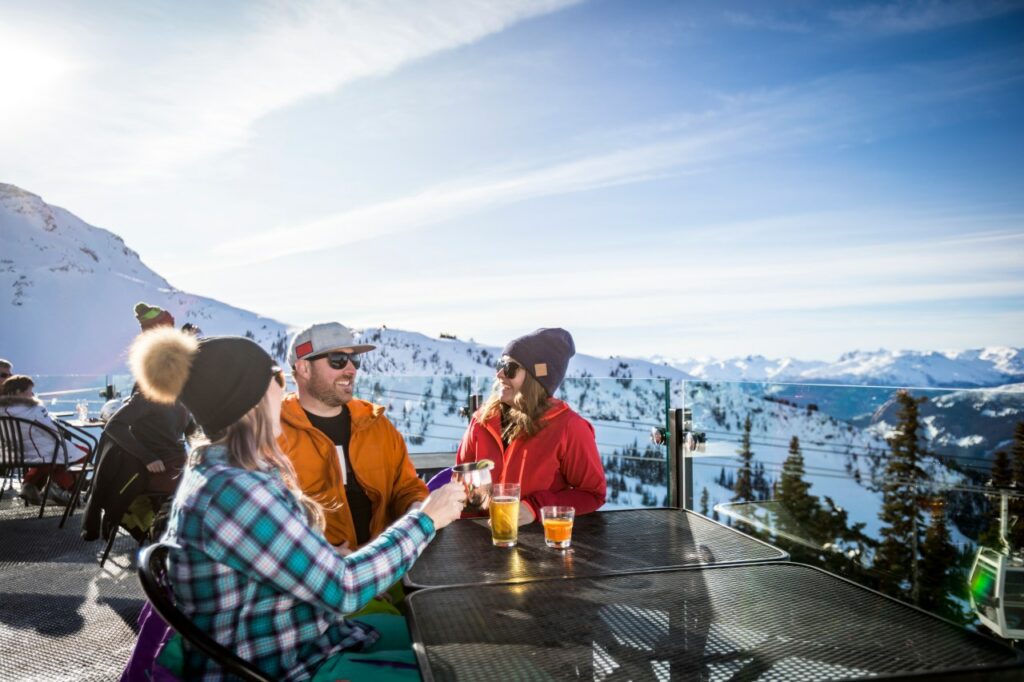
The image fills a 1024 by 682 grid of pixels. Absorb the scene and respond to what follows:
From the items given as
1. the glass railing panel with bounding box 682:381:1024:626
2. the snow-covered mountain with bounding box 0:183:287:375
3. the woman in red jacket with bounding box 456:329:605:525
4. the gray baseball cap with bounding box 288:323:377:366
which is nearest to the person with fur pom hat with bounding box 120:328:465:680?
the woman in red jacket with bounding box 456:329:605:525

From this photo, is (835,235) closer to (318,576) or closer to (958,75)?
(958,75)

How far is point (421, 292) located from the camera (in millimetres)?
18844

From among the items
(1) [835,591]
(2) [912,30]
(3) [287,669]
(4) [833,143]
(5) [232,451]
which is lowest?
(3) [287,669]

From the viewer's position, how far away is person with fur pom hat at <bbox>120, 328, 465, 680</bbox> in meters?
1.25

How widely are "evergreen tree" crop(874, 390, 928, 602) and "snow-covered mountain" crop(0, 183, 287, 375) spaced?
19600 millimetres

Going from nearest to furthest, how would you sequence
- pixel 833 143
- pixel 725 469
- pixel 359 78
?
pixel 725 469 < pixel 359 78 < pixel 833 143

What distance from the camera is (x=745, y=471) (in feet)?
14.5

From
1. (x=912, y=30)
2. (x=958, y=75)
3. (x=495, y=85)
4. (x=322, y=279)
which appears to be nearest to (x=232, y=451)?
(x=495, y=85)

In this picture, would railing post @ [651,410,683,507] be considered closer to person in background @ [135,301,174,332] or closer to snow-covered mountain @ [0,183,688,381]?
person in background @ [135,301,174,332]

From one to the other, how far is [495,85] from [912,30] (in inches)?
329

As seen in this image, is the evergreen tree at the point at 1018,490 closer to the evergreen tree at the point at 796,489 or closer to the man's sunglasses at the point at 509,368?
Answer: the evergreen tree at the point at 796,489

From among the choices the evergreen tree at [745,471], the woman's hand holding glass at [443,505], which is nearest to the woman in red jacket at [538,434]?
the woman's hand holding glass at [443,505]

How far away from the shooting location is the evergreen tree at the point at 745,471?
426cm

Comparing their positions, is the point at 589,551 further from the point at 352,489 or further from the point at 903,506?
the point at 903,506
